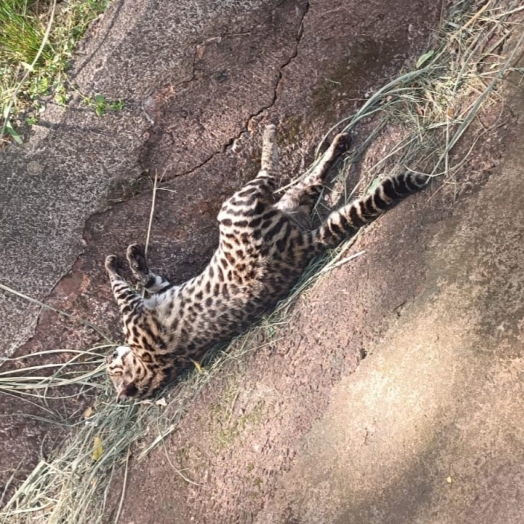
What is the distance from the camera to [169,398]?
175 inches

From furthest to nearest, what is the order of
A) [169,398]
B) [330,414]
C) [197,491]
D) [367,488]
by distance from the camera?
[169,398] → [197,491] → [330,414] → [367,488]

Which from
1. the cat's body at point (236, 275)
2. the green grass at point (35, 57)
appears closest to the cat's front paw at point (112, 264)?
the cat's body at point (236, 275)

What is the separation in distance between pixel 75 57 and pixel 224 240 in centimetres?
147

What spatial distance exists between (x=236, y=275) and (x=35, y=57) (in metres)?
1.85

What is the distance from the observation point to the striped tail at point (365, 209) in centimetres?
365

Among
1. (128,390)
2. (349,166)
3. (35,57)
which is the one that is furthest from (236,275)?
(35,57)

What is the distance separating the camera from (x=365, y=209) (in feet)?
12.5

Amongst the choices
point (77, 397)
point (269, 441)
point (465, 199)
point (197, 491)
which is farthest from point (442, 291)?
point (77, 397)

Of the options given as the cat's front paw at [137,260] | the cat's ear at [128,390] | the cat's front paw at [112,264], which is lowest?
the cat's ear at [128,390]

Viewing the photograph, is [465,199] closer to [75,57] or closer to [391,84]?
[391,84]

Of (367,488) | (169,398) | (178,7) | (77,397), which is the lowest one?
(367,488)

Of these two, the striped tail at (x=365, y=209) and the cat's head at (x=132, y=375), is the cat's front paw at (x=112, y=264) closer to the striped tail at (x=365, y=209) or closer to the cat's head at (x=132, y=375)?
the cat's head at (x=132, y=375)

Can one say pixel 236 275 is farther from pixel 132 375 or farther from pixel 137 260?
pixel 132 375

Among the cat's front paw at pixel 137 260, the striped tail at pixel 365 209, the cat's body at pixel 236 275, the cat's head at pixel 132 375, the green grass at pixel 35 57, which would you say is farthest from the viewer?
the cat's head at pixel 132 375
